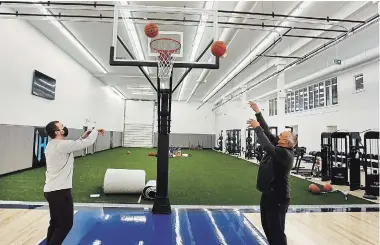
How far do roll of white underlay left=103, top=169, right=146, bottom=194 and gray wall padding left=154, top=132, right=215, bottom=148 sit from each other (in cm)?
1780

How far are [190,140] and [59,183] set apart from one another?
21.3 metres

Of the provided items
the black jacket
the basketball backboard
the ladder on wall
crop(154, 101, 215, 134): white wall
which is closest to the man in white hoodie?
the black jacket

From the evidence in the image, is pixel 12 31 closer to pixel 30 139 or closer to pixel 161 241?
pixel 30 139

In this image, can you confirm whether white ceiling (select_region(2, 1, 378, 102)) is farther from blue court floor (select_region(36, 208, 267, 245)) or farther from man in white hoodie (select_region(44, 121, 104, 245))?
man in white hoodie (select_region(44, 121, 104, 245))

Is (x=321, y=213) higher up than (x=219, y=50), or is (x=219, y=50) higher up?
(x=219, y=50)

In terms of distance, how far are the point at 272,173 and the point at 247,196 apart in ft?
11.2

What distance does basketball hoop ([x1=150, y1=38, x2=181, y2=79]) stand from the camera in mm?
3988

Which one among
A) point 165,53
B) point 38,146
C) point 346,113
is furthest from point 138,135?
point 165,53

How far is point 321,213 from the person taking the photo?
4.48 m

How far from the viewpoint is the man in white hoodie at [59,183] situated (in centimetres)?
232

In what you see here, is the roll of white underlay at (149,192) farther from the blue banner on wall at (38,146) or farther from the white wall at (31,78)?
the blue banner on wall at (38,146)

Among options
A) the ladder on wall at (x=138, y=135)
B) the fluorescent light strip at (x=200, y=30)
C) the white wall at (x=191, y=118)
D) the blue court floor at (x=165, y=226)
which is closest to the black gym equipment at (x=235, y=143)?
the white wall at (x=191, y=118)

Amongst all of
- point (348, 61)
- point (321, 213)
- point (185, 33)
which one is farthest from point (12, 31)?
point (348, 61)

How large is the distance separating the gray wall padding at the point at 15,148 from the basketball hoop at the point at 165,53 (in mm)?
5916
